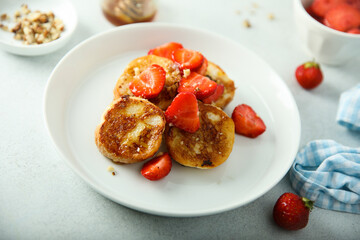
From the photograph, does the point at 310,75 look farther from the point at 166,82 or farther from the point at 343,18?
the point at 166,82

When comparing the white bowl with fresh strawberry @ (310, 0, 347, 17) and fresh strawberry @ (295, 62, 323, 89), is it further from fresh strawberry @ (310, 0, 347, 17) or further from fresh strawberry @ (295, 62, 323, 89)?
fresh strawberry @ (295, 62, 323, 89)

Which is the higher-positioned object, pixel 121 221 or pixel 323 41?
pixel 323 41

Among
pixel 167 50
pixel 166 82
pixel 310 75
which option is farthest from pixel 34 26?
pixel 310 75

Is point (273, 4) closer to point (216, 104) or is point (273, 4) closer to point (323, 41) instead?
point (323, 41)

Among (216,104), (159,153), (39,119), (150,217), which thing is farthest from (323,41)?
(39,119)

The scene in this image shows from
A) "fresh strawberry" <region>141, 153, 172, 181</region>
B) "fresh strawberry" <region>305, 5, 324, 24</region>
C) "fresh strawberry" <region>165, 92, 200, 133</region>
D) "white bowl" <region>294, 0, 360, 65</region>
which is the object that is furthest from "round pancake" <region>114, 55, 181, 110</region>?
"fresh strawberry" <region>305, 5, 324, 24</region>
